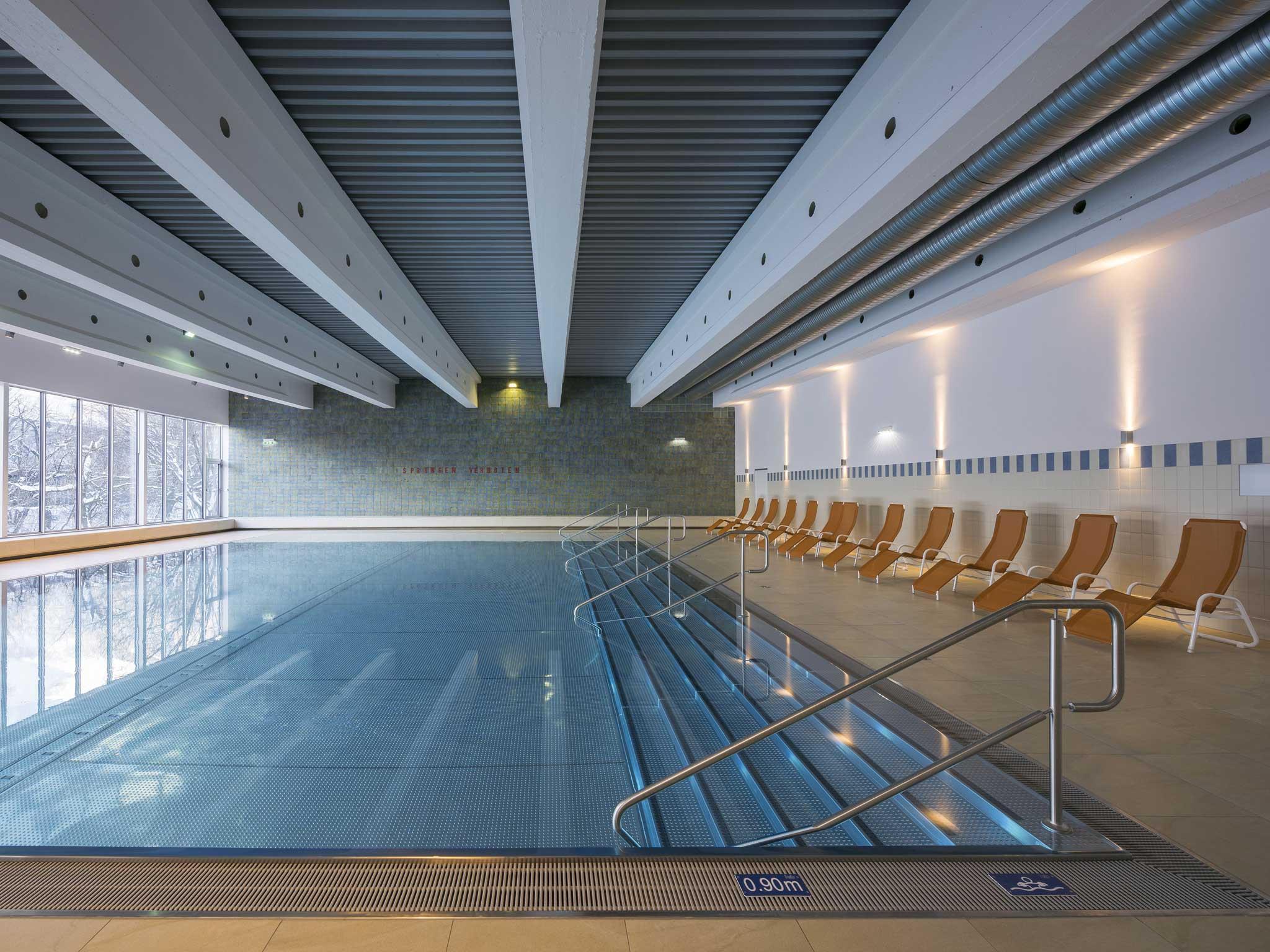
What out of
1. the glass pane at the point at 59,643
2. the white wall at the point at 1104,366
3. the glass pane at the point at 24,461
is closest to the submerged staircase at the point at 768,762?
the glass pane at the point at 59,643

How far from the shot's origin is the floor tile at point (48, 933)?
1.77 m

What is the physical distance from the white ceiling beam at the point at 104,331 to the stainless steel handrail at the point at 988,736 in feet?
28.2

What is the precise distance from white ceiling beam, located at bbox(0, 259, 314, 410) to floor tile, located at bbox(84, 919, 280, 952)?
25.6 feet

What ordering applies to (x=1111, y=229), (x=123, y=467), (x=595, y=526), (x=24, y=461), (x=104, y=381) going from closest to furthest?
1. (x=1111, y=229)
2. (x=24, y=461)
3. (x=104, y=381)
4. (x=123, y=467)
5. (x=595, y=526)

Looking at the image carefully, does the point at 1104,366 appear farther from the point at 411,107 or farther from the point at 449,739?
the point at 449,739

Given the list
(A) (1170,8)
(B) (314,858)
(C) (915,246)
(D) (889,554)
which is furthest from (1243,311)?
(B) (314,858)

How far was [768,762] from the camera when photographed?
313 cm

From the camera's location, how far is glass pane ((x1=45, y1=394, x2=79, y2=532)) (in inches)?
467

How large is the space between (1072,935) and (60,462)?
15.1 metres

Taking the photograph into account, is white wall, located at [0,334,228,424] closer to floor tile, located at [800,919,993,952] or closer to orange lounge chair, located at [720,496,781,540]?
orange lounge chair, located at [720,496,781,540]

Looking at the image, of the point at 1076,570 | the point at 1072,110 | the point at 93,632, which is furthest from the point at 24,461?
the point at 1076,570

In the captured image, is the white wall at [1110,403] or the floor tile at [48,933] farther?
the white wall at [1110,403]

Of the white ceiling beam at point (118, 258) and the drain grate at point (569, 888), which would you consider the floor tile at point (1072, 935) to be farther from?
the white ceiling beam at point (118, 258)

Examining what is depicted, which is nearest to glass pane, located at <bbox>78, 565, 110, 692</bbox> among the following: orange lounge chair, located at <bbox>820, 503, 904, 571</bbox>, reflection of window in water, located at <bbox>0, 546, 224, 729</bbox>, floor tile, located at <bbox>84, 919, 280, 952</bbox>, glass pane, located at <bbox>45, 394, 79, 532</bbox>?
reflection of window in water, located at <bbox>0, 546, 224, 729</bbox>
